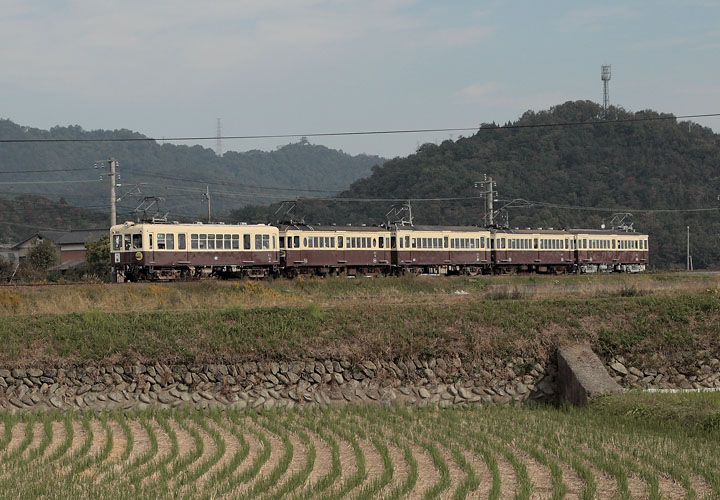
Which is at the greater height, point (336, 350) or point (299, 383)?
point (336, 350)

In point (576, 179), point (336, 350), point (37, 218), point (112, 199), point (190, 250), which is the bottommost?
point (336, 350)

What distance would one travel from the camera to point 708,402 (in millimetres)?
17672

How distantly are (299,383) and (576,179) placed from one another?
101 metres

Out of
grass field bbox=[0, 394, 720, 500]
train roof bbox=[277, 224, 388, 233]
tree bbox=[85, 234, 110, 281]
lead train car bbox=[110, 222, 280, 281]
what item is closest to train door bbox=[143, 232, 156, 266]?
lead train car bbox=[110, 222, 280, 281]

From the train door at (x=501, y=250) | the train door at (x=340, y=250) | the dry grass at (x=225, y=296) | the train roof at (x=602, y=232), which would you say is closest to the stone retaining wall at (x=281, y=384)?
the dry grass at (x=225, y=296)

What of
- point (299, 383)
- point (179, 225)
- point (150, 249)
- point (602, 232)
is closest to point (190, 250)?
point (179, 225)

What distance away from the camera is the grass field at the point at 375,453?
11.9 meters

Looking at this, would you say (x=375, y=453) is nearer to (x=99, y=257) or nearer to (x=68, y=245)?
(x=99, y=257)

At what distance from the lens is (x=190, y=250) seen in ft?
135

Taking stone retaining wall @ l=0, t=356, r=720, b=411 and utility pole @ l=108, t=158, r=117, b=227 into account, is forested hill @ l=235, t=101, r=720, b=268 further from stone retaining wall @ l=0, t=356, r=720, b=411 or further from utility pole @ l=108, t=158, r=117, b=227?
stone retaining wall @ l=0, t=356, r=720, b=411

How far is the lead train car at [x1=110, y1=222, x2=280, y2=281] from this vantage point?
39.6 meters

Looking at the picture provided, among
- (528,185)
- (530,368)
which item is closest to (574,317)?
(530,368)

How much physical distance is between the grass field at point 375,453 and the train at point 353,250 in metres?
22.2

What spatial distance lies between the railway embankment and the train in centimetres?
1452
